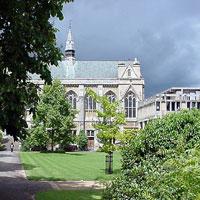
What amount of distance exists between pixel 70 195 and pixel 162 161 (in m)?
8.00

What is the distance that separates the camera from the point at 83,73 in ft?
302

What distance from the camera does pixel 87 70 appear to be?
92250mm

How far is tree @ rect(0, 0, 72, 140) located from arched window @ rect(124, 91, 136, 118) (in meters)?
72.6

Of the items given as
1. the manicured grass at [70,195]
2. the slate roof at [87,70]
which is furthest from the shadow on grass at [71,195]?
the slate roof at [87,70]

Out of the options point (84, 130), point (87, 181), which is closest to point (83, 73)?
point (84, 130)

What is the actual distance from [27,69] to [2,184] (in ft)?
30.1

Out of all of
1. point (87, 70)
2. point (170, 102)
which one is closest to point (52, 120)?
point (170, 102)

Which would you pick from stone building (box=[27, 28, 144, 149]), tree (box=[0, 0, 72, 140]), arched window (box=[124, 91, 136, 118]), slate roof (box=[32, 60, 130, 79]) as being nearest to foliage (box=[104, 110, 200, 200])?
tree (box=[0, 0, 72, 140])

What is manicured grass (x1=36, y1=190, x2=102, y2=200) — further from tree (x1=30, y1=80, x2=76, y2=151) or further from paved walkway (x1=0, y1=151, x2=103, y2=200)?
tree (x1=30, y1=80, x2=76, y2=151)

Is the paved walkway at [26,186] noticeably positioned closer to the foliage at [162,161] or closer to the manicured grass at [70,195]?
the manicured grass at [70,195]

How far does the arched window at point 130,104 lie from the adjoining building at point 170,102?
3314mm

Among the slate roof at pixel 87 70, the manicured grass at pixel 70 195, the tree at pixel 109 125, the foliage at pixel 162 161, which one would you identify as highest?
the slate roof at pixel 87 70

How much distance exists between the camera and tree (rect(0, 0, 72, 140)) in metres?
14.2

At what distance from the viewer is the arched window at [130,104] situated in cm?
8764
